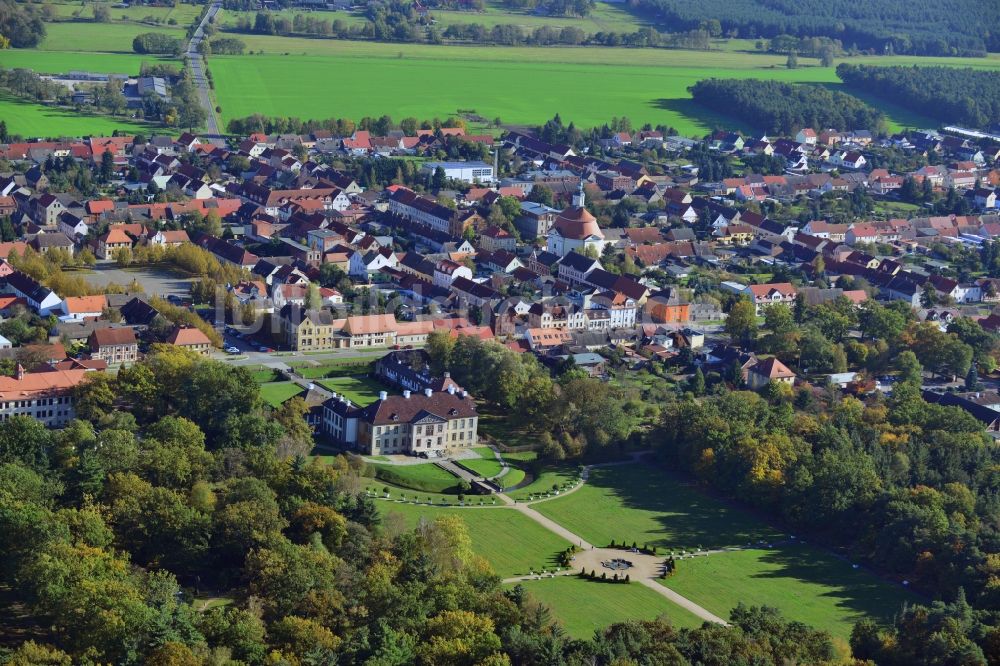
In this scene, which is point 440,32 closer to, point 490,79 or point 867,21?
point 490,79

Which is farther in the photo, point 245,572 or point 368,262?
point 368,262

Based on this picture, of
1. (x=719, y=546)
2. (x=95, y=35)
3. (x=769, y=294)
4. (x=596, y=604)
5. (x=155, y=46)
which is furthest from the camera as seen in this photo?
(x=95, y=35)

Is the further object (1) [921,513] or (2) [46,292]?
(2) [46,292]

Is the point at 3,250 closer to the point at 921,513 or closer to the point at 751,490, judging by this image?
the point at 751,490

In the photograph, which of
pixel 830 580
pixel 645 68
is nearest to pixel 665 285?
pixel 830 580

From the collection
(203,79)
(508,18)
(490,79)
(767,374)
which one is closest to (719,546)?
(767,374)

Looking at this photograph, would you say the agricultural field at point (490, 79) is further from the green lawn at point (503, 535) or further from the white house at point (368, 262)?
the green lawn at point (503, 535)
